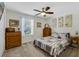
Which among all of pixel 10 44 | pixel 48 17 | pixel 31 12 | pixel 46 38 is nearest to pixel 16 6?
pixel 31 12

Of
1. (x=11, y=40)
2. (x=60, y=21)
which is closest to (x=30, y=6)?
(x=60, y=21)

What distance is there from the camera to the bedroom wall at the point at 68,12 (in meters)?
2.34

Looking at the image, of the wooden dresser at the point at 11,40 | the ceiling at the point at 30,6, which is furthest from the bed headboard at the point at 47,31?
the wooden dresser at the point at 11,40

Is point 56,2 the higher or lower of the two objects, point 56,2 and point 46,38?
the higher

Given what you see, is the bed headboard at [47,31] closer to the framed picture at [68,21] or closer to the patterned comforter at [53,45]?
the patterned comforter at [53,45]

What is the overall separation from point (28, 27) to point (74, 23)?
1.44 metres

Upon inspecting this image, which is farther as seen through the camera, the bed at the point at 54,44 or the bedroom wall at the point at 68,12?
the bed at the point at 54,44

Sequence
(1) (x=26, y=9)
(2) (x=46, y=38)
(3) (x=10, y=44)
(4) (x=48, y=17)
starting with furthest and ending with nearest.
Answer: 1. (3) (x=10, y=44)
2. (2) (x=46, y=38)
3. (4) (x=48, y=17)
4. (1) (x=26, y=9)

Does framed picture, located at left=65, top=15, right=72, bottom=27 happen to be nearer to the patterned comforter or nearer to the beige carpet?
the patterned comforter

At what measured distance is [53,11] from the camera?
2.53 m

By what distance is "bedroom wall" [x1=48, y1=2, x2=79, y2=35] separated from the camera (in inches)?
92.2

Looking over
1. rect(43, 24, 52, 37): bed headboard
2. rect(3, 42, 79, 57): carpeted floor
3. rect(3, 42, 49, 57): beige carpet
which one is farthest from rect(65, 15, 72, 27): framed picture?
rect(3, 42, 49, 57): beige carpet

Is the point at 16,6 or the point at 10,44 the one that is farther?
the point at 10,44

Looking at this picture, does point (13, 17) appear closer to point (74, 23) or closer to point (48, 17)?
point (48, 17)
